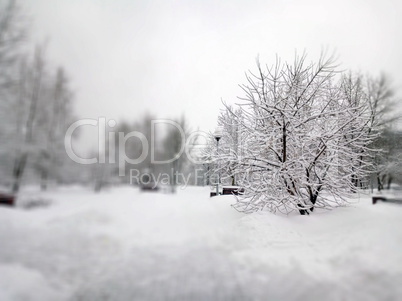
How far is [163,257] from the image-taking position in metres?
1.78

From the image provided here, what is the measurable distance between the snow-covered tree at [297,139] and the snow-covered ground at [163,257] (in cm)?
102

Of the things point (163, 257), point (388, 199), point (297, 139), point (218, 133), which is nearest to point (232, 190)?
point (218, 133)

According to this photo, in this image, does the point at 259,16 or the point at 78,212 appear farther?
the point at 259,16

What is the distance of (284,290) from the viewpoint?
1643 mm

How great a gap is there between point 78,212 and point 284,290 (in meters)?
1.64

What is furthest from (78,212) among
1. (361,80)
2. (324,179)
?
(361,80)

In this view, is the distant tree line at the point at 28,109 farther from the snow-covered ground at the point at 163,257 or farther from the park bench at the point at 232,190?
the park bench at the point at 232,190

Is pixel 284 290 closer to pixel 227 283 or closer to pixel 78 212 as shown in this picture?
pixel 227 283

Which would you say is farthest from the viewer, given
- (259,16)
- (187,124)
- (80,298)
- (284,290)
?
(259,16)

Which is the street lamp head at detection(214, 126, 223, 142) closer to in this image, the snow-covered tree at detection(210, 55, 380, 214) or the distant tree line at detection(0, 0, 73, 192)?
the snow-covered tree at detection(210, 55, 380, 214)

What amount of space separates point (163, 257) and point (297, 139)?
2.49 m

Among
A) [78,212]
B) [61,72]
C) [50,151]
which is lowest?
[78,212]

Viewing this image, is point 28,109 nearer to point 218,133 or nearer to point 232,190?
point 218,133

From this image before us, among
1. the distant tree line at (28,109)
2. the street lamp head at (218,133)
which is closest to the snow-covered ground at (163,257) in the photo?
the distant tree line at (28,109)
